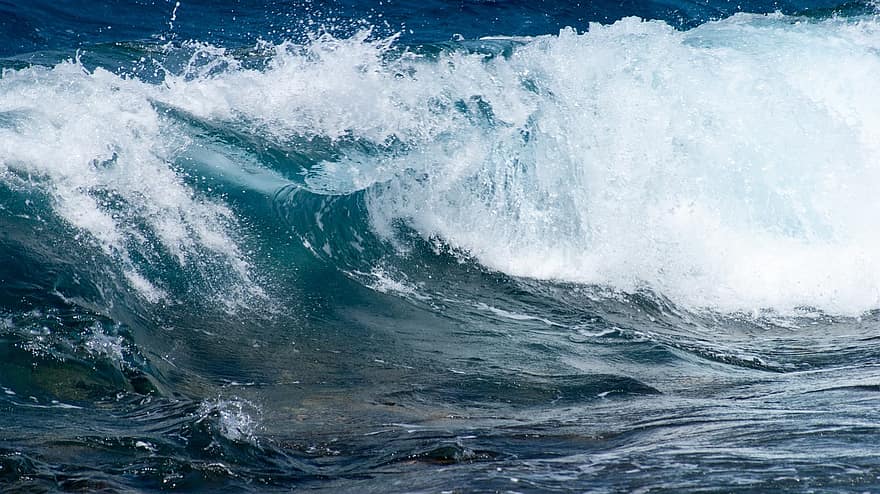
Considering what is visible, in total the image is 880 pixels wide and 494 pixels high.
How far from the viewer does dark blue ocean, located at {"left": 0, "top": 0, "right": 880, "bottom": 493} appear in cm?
383

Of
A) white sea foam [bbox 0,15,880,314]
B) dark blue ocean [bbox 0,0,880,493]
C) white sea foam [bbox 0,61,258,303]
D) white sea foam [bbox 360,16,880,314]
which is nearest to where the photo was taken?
dark blue ocean [bbox 0,0,880,493]

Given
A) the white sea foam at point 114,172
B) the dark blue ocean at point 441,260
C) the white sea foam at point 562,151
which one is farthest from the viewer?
the white sea foam at point 562,151

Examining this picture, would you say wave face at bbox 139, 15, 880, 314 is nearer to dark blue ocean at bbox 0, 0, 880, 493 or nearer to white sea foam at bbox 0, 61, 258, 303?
dark blue ocean at bbox 0, 0, 880, 493

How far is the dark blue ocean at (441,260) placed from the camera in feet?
12.6

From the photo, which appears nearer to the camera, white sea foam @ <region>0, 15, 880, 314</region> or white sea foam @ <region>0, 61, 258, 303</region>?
white sea foam @ <region>0, 61, 258, 303</region>

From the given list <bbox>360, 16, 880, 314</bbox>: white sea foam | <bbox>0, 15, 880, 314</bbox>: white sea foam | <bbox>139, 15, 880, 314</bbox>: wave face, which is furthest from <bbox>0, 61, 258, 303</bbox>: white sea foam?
<bbox>360, 16, 880, 314</bbox>: white sea foam

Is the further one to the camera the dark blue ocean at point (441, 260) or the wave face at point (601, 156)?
the wave face at point (601, 156)

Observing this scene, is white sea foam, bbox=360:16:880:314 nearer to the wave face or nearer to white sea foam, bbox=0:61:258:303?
the wave face

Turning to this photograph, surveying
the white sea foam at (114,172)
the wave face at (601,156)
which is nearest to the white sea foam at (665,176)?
the wave face at (601,156)

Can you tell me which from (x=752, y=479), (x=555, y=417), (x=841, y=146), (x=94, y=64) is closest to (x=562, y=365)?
(x=555, y=417)

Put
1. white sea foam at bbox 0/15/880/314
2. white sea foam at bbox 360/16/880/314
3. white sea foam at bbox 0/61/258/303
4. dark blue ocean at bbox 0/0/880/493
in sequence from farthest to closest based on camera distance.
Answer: white sea foam at bbox 360/16/880/314 < white sea foam at bbox 0/15/880/314 < white sea foam at bbox 0/61/258/303 < dark blue ocean at bbox 0/0/880/493

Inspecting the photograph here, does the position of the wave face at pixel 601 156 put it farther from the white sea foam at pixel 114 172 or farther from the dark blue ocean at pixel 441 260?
the white sea foam at pixel 114 172

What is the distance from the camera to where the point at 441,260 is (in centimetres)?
759

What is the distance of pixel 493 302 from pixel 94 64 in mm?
5375
